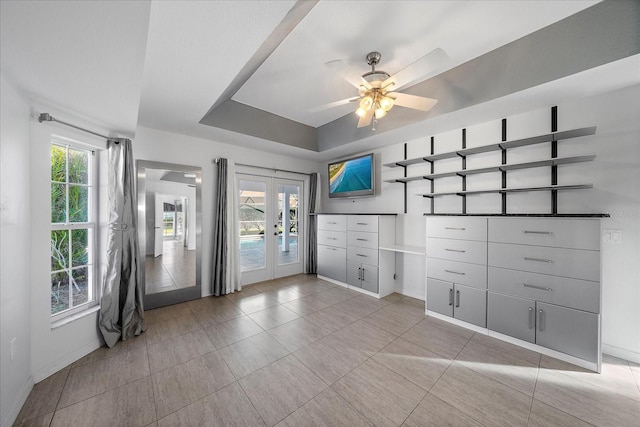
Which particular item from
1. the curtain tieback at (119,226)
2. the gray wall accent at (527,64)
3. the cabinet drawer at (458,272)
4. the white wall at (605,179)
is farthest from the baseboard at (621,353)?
the curtain tieback at (119,226)

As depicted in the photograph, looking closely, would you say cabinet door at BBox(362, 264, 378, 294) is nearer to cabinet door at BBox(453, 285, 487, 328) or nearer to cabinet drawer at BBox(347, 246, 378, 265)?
cabinet drawer at BBox(347, 246, 378, 265)

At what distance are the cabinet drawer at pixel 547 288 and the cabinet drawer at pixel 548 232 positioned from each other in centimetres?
32

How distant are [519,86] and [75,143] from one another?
432 centimetres

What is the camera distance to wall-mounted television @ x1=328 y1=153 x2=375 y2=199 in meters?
4.17

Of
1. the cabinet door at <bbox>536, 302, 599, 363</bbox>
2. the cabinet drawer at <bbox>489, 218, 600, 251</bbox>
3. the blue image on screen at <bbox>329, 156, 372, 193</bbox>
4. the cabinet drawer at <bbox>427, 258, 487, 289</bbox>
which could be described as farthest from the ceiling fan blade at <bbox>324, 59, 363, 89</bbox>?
the cabinet door at <bbox>536, 302, 599, 363</bbox>

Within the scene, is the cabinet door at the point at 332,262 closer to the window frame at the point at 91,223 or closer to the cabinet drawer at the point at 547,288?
the cabinet drawer at the point at 547,288

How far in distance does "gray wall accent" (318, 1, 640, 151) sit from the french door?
9.54 ft

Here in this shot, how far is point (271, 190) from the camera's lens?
15.0 ft

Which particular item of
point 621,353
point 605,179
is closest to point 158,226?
point 605,179

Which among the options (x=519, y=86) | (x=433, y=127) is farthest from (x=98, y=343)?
(x=519, y=86)

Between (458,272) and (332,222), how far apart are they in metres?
2.24

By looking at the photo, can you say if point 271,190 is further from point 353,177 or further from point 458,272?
point 458,272

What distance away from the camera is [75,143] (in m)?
2.28

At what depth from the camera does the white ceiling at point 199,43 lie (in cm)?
121
